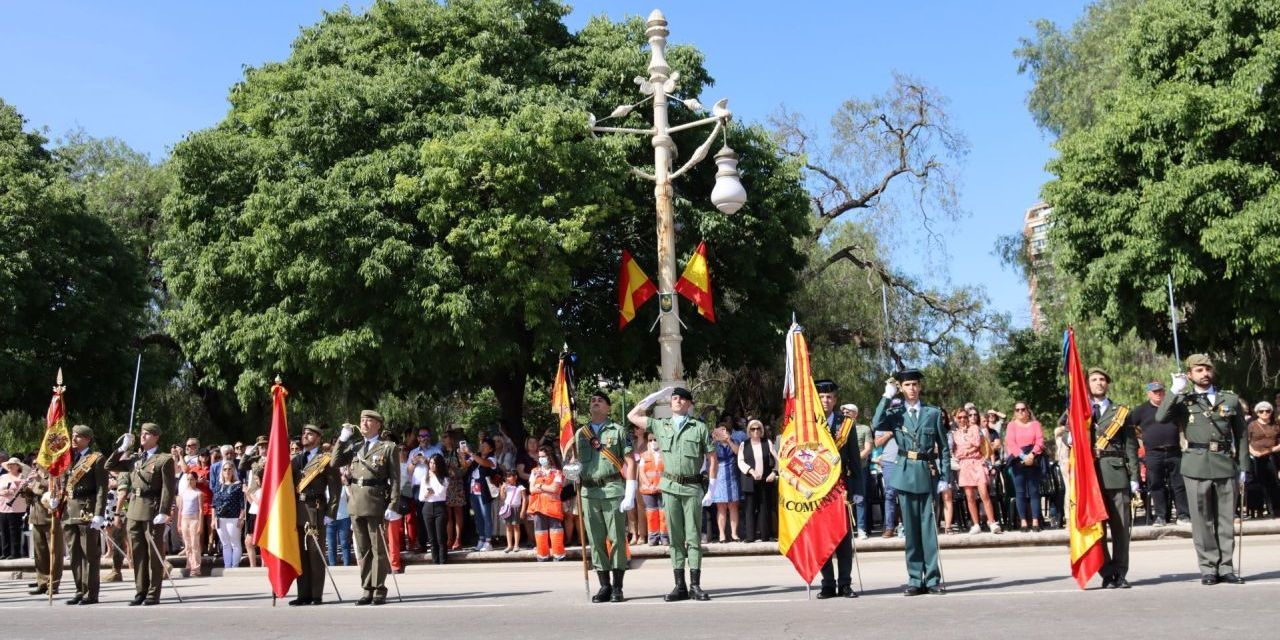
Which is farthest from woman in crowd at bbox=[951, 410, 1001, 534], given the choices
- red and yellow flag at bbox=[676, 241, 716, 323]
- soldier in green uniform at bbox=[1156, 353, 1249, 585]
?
soldier in green uniform at bbox=[1156, 353, 1249, 585]

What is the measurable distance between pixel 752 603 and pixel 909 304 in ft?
75.1

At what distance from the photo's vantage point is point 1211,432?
10.8 m

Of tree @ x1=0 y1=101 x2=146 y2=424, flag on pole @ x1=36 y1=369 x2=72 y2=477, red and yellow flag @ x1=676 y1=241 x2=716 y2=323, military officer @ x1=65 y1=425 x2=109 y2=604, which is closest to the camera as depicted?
military officer @ x1=65 y1=425 x2=109 y2=604

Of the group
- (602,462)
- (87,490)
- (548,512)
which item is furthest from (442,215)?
(602,462)

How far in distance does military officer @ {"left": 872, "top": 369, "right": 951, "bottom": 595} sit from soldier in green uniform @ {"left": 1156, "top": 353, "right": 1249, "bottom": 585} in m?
2.02

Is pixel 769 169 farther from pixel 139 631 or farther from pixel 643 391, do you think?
pixel 139 631

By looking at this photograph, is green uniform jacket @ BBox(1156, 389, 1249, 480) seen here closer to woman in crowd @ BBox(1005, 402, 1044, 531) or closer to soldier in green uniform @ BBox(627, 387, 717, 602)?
soldier in green uniform @ BBox(627, 387, 717, 602)

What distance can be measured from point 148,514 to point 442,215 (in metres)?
10.4

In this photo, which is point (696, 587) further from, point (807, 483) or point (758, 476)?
point (758, 476)

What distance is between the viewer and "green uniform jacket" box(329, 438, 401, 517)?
479 inches

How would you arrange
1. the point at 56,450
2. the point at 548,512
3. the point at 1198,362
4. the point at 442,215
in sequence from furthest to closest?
the point at 442,215, the point at 548,512, the point at 56,450, the point at 1198,362

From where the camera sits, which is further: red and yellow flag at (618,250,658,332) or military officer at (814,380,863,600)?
red and yellow flag at (618,250,658,332)

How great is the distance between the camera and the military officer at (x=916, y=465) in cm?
1086

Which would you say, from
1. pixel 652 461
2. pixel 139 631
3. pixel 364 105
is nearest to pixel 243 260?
pixel 364 105
